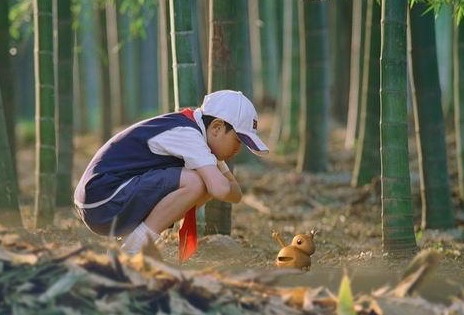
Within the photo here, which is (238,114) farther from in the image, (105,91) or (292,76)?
(105,91)

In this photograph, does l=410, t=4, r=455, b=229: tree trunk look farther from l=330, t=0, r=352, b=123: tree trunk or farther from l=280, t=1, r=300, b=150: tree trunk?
l=330, t=0, r=352, b=123: tree trunk

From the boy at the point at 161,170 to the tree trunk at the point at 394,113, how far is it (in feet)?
3.96

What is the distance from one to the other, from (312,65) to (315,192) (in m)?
1.51

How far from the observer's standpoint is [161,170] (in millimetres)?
6008

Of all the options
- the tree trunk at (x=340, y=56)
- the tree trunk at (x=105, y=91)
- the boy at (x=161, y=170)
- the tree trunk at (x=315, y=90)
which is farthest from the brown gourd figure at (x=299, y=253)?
the tree trunk at (x=105, y=91)

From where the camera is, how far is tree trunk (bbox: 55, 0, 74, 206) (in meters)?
10.5

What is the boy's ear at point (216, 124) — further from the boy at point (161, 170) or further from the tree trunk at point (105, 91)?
the tree trunk at point (105, 91)

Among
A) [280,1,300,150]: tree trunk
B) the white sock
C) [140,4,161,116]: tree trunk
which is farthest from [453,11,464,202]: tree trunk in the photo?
[140,4,161,116]: tree trunk

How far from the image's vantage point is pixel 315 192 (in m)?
12.1

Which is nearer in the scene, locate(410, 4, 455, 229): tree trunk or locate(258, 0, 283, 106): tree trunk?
locate(410, 4, 455, 229): tree trunk

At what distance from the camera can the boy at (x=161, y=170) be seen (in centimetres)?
591

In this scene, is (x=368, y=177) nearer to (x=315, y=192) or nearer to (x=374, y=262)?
(x=315, y=192)

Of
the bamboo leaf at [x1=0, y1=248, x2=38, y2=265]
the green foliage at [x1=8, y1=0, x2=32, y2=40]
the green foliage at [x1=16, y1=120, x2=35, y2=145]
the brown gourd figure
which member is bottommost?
the green foliage at [x1=16, y1=120, x2=35, y2=145]

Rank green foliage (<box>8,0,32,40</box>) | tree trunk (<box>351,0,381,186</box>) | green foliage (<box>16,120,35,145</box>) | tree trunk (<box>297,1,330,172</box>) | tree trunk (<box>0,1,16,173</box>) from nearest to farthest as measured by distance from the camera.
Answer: tree trunk (<box>0,1,16,173</box>) → tree trunk (<box>351,0,381,186</box>) → tree trunk (<box>297,1,330,172</box>) → green foliage (<box>8,0,32,40</box>) → green foliage (<box>16,120,35,145</box>)
